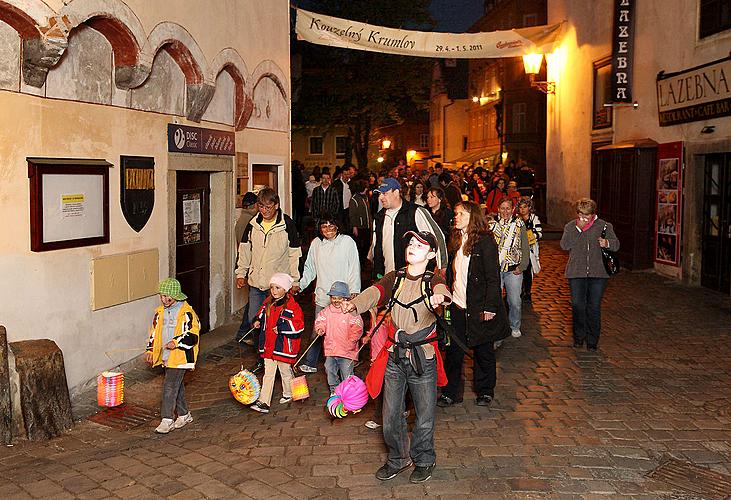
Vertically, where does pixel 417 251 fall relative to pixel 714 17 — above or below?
below

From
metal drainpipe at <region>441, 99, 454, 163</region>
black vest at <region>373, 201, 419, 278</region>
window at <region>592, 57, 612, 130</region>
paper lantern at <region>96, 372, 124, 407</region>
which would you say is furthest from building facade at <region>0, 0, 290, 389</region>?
metal drainpipe at <region>441, 99, 454, 163</region>

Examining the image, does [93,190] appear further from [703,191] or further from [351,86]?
[351,86]

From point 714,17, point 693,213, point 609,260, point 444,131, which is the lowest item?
point 609,260

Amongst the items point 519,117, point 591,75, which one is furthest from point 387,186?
point 519,117

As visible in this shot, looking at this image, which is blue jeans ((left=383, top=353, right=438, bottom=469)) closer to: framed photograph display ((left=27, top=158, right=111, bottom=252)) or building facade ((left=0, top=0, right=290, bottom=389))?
building facade ((left=0, top=0, right=290, bottom=389))

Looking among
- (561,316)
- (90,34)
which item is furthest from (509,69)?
(90,34)

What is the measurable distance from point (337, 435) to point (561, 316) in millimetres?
6332

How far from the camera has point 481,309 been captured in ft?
25.4

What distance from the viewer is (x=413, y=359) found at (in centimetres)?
592

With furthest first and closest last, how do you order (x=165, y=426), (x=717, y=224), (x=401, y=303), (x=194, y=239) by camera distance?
(x=717, y=224) < (x=194, y=239) < (x=165, y=426) < (x=401, y=303)

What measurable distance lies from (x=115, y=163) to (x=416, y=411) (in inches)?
177

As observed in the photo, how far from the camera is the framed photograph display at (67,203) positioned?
737 centimetres

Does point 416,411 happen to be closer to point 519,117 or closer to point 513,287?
point 513,287

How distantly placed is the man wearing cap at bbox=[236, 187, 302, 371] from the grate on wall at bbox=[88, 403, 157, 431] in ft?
5.65
